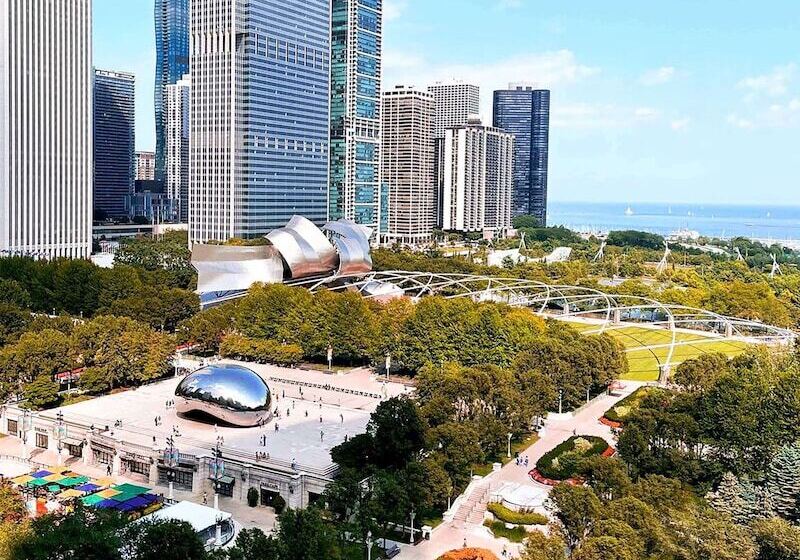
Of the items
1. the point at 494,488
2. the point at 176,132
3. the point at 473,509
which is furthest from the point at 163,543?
the point at 176,132

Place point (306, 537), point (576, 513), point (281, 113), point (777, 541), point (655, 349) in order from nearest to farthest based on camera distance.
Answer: point (306, 537) → point (777, 541) → point (576, 513) → point (655, 349) → point (281, 113)

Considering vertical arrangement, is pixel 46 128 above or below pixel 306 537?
above

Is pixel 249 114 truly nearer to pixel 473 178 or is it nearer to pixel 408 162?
pixel 408 162

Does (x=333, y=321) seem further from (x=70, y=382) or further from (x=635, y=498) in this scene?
(x=635, y=498)

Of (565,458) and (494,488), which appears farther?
(565,458)

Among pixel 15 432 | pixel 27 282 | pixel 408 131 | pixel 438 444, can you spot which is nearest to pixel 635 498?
pixel 438 444

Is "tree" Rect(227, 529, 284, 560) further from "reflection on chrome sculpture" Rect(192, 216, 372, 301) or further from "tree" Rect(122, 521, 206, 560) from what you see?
"reflection on chrome sculpture" Rect(192, 216, 372, 301)

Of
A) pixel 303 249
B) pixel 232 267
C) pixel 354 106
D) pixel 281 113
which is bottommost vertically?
pixel 232 267
